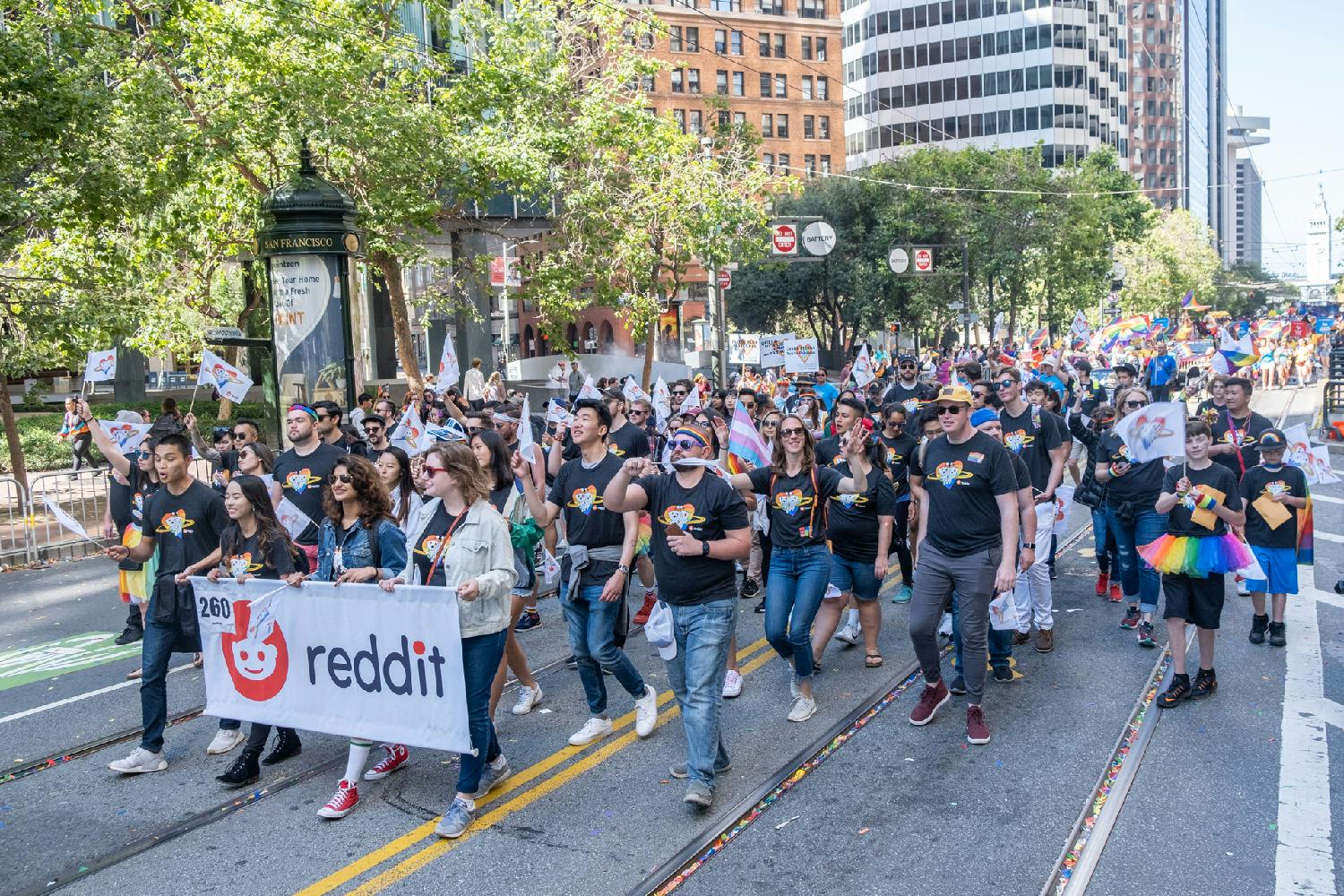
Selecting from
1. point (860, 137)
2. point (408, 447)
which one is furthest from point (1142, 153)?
point (408, 447)

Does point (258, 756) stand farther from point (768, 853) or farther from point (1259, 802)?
point (1259, 802)

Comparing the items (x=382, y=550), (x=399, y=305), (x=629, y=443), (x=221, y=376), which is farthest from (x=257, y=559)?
(x=399, y=305)

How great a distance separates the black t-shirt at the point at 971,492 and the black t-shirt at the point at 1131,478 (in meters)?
2.41

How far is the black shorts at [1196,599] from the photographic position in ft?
23.6

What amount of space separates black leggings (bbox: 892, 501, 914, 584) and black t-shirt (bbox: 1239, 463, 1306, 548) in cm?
255

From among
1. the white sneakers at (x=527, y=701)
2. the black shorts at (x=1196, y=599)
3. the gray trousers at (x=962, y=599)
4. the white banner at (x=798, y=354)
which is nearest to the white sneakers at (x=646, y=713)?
the white sneakers at (x=527, y=701)

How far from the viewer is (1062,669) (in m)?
8.09

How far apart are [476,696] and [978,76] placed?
313ft

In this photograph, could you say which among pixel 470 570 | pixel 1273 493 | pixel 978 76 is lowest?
pixel 1273 493

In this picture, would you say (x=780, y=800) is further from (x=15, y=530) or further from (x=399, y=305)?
(x=399, y=305)

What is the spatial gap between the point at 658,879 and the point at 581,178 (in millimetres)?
20617

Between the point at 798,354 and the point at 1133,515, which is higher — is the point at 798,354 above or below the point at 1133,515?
above

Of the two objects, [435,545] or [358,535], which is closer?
[435,545]

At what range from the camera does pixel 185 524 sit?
666cm
